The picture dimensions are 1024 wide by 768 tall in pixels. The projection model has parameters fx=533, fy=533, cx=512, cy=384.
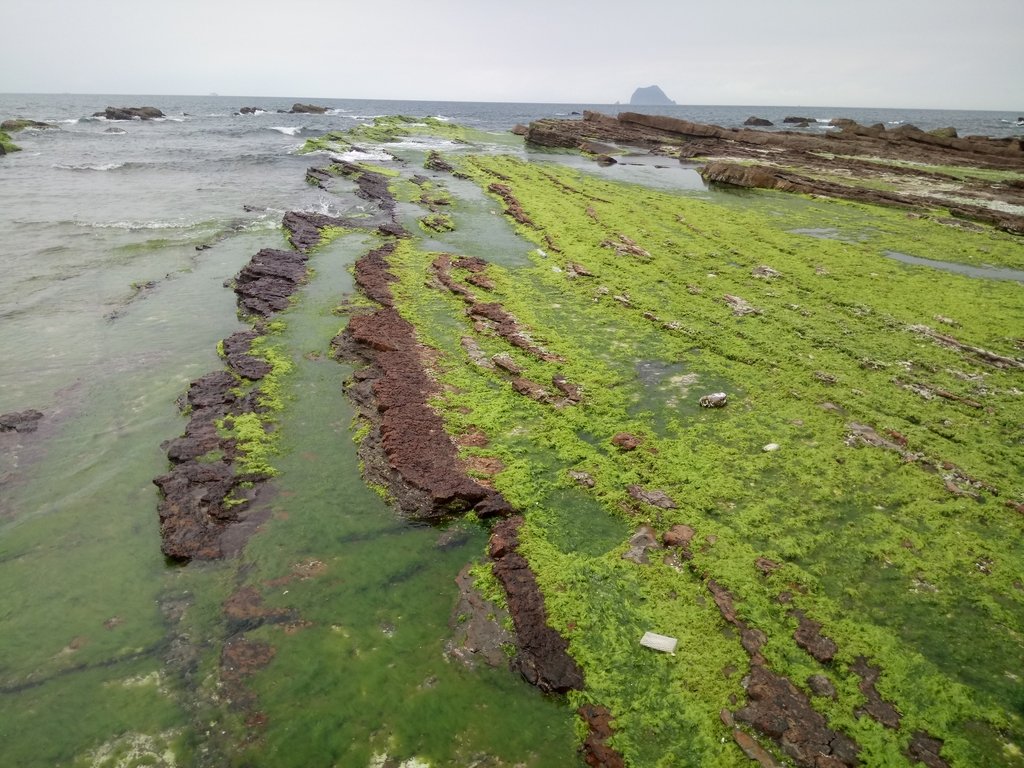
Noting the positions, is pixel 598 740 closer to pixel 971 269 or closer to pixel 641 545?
pixel 641 545

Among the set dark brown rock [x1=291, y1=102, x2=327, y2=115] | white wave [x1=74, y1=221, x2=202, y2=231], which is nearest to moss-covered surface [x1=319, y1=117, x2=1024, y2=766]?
white wave [x1=74, y1=221, x2=202, y2=231]

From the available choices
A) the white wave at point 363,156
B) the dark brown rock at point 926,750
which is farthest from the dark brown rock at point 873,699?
the white wave at point 363,156

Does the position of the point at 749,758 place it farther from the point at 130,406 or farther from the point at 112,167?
the point at 112,167

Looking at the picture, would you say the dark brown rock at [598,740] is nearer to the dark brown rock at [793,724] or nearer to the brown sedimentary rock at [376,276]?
the dark brown rock at [793,724]

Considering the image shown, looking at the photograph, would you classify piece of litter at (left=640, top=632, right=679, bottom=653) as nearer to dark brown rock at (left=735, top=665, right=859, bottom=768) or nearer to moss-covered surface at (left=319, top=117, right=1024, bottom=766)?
moss-covered surface at (left=319, top=117, right=1024, bottom=766)

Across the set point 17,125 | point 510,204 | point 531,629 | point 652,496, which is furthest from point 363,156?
point 17,125
